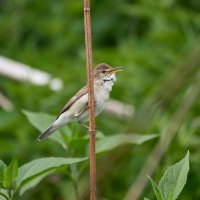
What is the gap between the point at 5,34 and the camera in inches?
305

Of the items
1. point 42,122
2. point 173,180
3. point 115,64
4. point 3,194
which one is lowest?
point 115,64

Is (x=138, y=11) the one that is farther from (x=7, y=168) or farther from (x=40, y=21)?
(x=7, y=168)

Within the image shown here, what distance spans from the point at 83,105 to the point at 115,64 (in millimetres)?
1823

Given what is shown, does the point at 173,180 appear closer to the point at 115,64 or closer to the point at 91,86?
the point at 91,86

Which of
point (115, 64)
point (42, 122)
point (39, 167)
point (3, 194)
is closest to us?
point (3, 194)

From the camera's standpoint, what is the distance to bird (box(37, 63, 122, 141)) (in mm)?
3492

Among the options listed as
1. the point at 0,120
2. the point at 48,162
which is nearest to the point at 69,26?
the point at 0,120

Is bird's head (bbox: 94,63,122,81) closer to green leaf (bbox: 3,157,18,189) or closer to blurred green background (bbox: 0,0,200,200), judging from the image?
blurred green background (bbox: 0,0,200,200)

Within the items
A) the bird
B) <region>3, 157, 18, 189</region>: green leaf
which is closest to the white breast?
the bird

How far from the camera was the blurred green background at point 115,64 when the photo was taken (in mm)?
4176

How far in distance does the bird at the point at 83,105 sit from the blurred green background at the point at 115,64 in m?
0.13

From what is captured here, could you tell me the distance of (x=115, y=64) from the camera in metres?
5.43

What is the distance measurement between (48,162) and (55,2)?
5.75 metres

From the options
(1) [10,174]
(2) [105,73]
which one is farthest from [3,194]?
(2) [105,73]
